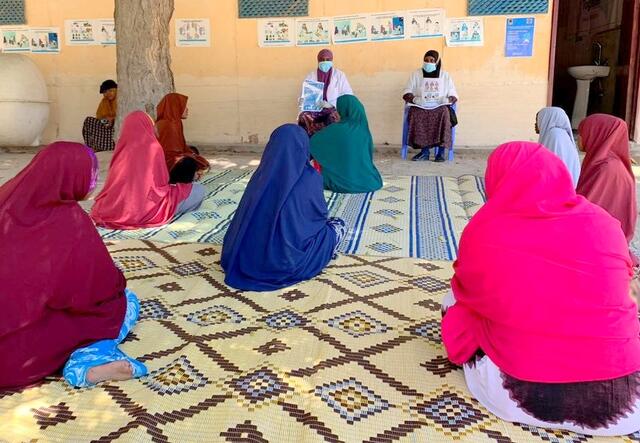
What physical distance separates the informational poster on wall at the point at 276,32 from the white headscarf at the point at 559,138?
153 inches

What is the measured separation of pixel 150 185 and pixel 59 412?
7.39 feet

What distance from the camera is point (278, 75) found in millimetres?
7121

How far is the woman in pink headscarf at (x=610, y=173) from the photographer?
308 centimetres

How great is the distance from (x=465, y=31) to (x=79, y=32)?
4.57 metres

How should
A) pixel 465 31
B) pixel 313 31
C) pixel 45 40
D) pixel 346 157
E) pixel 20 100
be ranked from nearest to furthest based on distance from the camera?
pixel 346 157, pixel 465 31, pixel 313 31, pixel 20 100, pixel 45 40

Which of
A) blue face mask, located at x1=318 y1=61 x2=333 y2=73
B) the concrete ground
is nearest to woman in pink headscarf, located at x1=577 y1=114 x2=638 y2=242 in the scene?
the concrete ground

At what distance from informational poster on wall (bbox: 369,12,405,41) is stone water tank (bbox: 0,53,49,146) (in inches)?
157

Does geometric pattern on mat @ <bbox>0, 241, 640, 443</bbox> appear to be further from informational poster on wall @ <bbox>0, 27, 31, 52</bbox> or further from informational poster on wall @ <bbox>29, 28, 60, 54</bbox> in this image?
informational poster on wall @ <bbox>0, 27, 31, 52</bbox>

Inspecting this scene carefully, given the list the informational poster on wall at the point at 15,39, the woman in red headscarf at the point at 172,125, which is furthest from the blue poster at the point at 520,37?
the informational poster on wall at the point at 15,39

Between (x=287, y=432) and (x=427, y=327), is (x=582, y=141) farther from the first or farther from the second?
(x=287, y=432)

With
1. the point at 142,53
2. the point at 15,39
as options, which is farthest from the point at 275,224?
the point at 15,39

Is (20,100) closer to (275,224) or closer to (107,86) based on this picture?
(107,86)

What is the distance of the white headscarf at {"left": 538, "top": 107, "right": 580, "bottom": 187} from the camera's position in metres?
3.44

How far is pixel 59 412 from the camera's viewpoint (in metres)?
1.87
